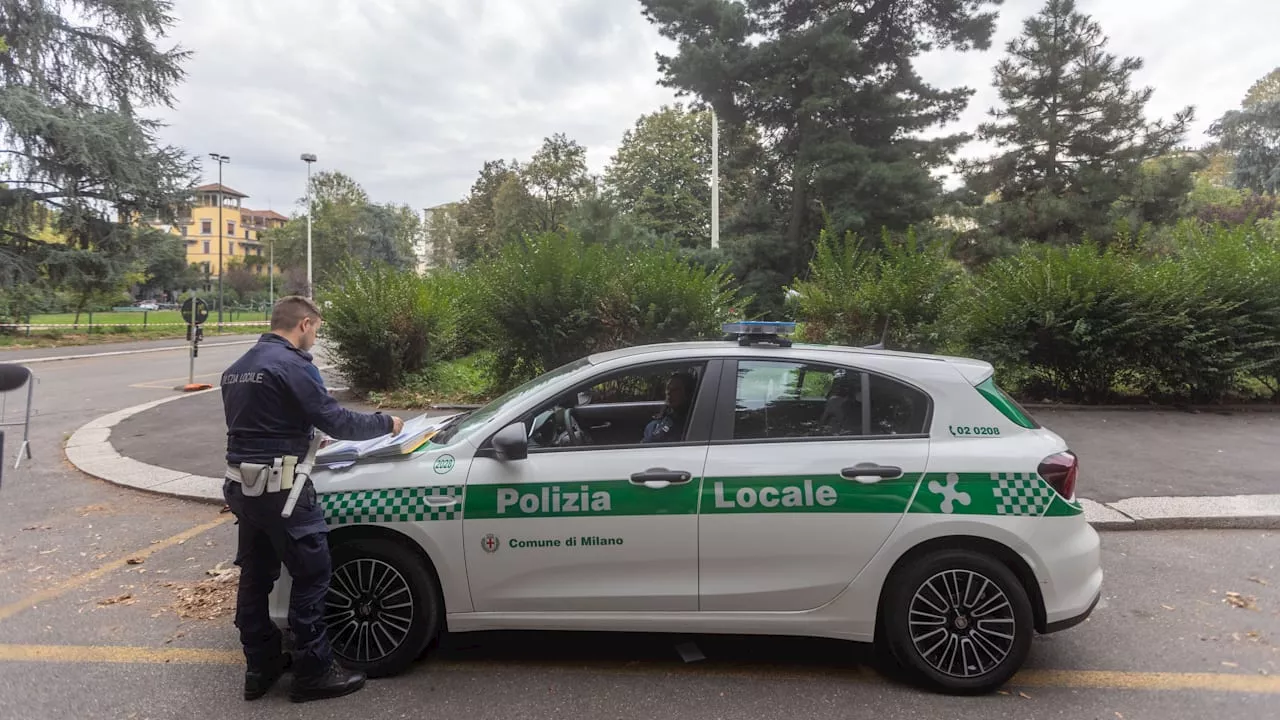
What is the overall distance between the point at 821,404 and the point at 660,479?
0.88 m

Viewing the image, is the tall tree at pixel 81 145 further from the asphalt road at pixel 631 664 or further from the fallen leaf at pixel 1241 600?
the fallen leaf at pixel 1241 600

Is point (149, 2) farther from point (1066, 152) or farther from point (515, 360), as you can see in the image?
point (1066, 152)

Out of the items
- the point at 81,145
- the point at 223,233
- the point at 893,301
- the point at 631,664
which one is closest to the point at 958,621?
the point at 631,664

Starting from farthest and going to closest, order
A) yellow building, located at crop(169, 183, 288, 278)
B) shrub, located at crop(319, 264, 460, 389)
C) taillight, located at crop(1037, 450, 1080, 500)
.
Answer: yellow building, located at crop(169, 183, 288, 278) → shrub, located at crop(319, 264, 460, 389) → taillight, located at crop(1037, 450, 1080, 500)

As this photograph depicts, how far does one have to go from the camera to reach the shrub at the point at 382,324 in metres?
12.0

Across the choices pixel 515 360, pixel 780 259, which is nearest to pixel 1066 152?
pixel 780 259

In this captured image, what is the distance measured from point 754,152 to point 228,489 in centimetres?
2219

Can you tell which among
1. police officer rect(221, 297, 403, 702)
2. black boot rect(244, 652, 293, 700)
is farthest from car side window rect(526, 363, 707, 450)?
black boot rect(244, 652, 293, 700)

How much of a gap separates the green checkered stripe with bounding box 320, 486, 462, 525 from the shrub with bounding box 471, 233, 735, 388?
272 inches

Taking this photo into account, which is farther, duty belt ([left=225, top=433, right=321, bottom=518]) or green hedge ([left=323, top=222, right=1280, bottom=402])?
green hedge ([left=323, top=222, right=1280, bottom=402])

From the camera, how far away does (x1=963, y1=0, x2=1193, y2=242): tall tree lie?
2447 cm

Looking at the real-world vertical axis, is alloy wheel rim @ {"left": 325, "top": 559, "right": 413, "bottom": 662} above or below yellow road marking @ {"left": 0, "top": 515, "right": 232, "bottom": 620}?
above

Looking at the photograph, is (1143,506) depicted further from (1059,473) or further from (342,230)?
(342,230)

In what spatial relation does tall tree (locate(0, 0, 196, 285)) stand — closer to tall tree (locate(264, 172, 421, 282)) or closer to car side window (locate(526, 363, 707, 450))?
tall tree (locate(264, 172, 421, 282))
